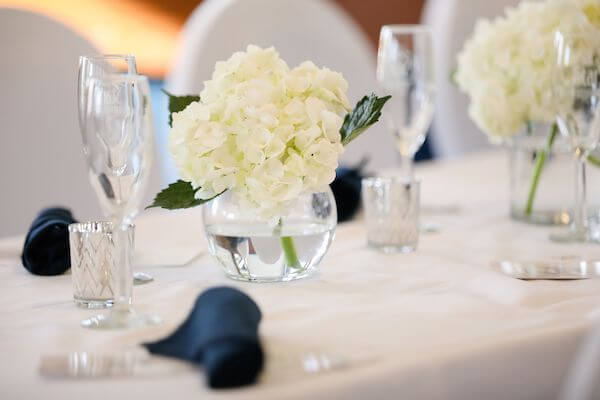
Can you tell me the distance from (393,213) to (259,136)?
33cm

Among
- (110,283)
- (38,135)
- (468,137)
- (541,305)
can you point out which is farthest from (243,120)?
(468,137)

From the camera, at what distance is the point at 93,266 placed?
100 centimetres

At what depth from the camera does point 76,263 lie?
100 centimetres

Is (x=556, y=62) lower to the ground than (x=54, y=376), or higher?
higher

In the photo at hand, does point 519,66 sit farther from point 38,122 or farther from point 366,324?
point 38,122

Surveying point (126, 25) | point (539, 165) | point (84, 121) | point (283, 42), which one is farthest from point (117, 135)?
point (126, 25)

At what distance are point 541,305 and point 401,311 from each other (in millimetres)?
146

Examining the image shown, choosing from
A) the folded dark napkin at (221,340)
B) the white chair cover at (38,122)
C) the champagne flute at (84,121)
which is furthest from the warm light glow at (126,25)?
the folded dark napkin at (221,340)

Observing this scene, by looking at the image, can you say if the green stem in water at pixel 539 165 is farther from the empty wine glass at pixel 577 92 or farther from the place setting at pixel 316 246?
the empty wine glass at pixel 577 92

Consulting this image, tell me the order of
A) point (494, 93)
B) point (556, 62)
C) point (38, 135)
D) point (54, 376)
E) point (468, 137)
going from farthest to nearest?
1. point (468, 137)
2. point (38, 135)
3. point (494, 93)
4. point (556, 62)
5. point (54, 376)

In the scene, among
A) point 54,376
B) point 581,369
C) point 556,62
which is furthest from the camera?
point 556,62

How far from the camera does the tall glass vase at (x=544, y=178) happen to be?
1.48 m

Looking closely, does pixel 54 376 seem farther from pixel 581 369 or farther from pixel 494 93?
pixel 494 93

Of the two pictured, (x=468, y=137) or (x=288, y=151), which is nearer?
(x=288, y=151)
